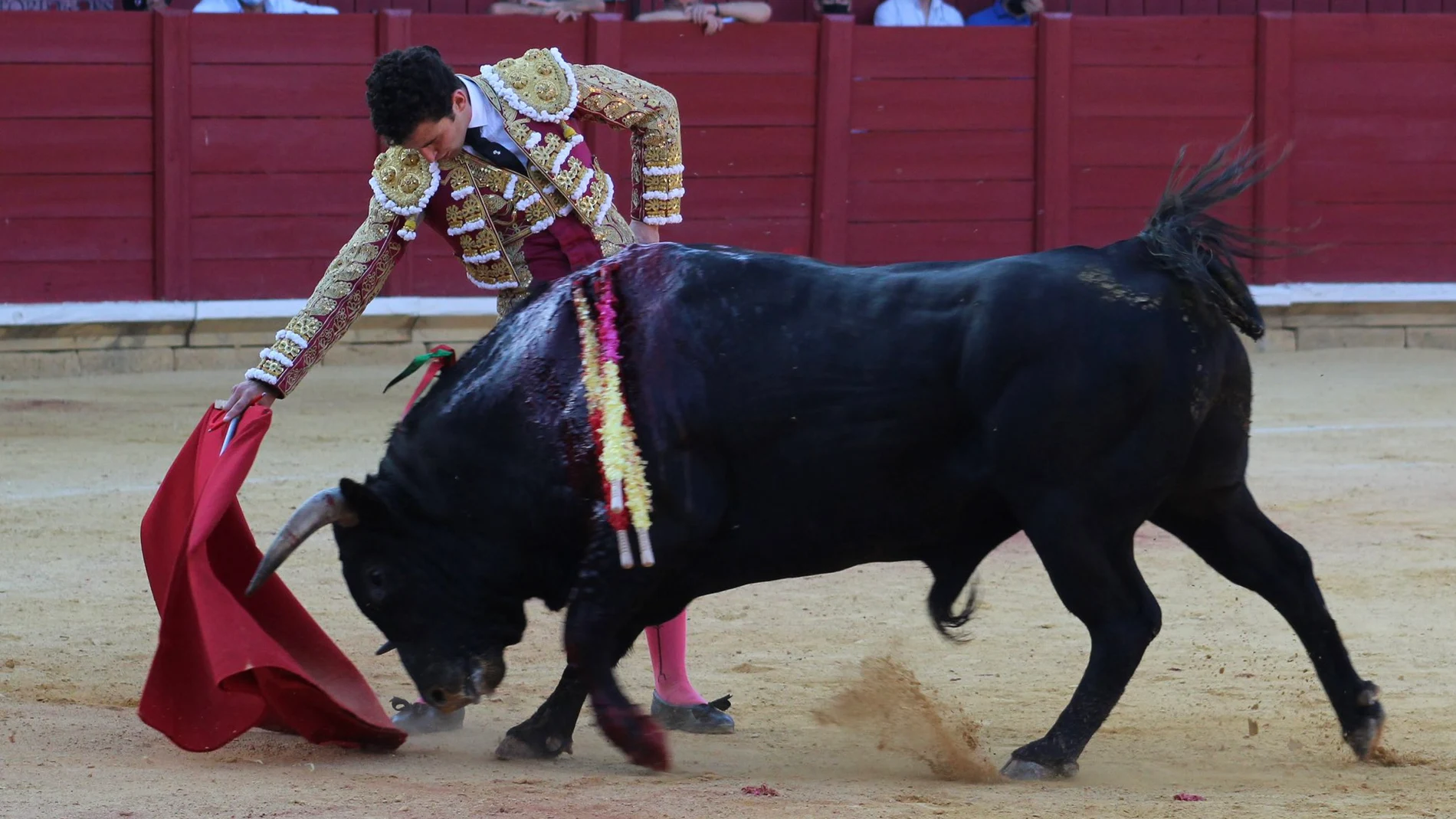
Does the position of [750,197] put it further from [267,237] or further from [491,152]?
[491,152]

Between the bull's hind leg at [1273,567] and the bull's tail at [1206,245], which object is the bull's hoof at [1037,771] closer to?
the bull's hind leg at [1273,567]

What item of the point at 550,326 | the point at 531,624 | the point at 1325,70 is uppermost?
the point at 1325,70

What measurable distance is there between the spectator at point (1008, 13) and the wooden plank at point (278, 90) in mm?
2982

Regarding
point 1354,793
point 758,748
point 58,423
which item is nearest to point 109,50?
point 58,423

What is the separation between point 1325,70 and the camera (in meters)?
9.60

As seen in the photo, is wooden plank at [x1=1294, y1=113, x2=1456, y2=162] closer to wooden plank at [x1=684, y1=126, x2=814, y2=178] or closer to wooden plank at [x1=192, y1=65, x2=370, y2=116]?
wooden plank at [x1=684, y1=126, x2=814, y2=178]

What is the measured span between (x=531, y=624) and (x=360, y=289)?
1.16 m

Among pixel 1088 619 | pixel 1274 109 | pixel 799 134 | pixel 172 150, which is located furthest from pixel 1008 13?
pixel 1088 619

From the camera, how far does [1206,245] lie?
10.2 ft

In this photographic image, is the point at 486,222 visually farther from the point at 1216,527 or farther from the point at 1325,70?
the point at 1325,70

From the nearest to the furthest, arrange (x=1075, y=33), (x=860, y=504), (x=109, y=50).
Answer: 1. (x=860, y=504)
2. (x=109, y=50)
3. (x=1075, y=33)

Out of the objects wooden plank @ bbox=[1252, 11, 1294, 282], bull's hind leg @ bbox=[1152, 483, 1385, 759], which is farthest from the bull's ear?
wooden plank @ bbox=[1252, 11, 1294, 282]

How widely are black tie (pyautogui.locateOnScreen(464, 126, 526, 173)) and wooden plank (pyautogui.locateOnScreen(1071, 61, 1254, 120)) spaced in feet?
21.2

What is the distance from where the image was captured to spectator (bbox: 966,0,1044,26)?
950 cm
